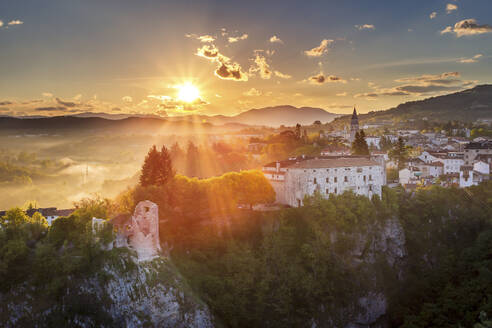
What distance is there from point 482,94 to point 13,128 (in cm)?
21240

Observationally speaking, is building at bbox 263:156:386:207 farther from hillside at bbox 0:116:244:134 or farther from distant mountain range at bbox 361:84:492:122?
distant mountain range at bbox 361:84:492:122

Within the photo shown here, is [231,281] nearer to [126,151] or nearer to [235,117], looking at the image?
[126,151]

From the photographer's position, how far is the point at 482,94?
19412 centimetres

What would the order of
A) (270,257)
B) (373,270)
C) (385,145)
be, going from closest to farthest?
(270,257) → (373,270) → (385,145)

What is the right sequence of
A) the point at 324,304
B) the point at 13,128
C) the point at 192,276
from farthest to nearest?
the point at 13,128 → the point at 324,304 → the point at 192,276

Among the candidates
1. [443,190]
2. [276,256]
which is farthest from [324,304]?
[443,190]

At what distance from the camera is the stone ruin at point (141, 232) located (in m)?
34.0

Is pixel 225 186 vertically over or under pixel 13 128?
under

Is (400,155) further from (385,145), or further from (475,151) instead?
(385,145)

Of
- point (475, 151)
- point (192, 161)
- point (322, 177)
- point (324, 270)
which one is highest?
point (475, 151)

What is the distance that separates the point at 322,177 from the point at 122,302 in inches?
1117

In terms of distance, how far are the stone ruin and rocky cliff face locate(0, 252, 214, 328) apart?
1.02 metres

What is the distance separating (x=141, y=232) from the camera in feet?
112

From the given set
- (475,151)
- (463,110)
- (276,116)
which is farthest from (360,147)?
(463,110)
